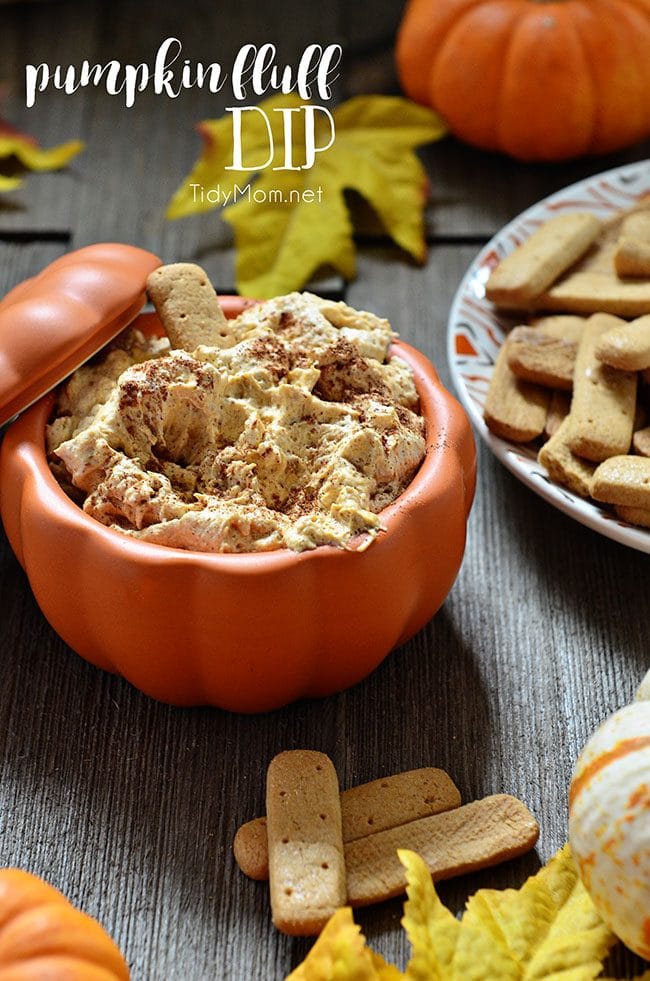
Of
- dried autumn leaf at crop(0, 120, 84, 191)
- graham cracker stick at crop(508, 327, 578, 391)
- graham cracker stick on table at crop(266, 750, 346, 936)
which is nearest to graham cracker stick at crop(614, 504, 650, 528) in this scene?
graham cracker stick at crop(508, 327, 578, 391)

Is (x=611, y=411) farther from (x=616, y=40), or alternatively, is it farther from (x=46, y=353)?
(x=616, y=40)

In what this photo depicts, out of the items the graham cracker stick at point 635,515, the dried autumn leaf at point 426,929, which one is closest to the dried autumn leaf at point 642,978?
the dried autumn leaf at point 426,929

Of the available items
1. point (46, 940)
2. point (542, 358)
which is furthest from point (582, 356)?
point (46, 940)

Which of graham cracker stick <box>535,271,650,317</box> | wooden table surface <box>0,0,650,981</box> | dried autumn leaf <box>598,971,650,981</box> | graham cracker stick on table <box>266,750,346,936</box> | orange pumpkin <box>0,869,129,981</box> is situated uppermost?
graham cracker stick <box>535,271,650,317</box>

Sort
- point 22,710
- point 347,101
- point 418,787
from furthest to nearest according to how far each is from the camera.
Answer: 1. point 347,101
2. point 22,710
3. point 418,787

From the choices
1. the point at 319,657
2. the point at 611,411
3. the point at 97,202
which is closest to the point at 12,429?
the point at 319,657

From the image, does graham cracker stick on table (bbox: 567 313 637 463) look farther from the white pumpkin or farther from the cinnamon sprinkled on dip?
the white pumpkin
